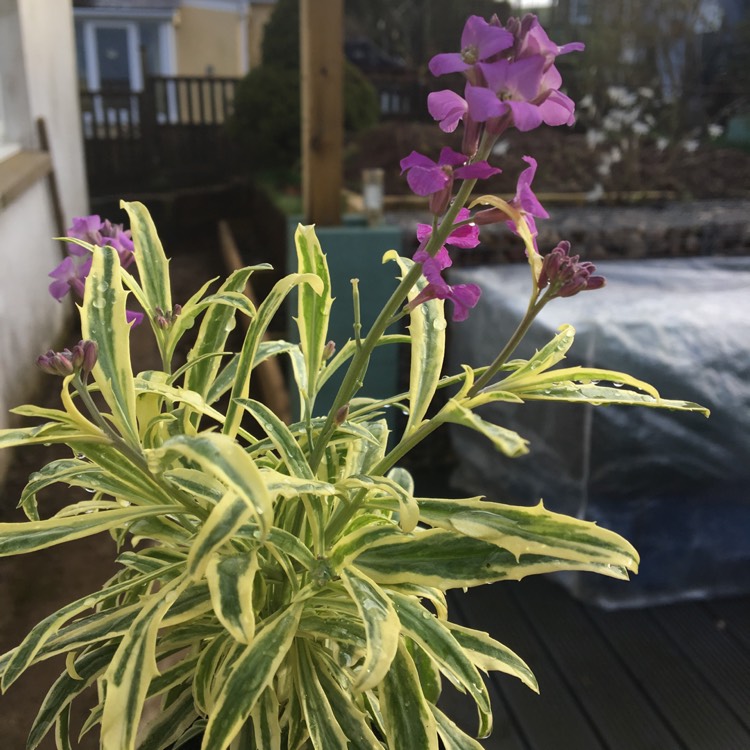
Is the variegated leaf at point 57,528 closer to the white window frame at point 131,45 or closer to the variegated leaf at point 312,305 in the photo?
the variegated leaf at point 312,305

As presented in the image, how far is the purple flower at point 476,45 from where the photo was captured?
0.54 m

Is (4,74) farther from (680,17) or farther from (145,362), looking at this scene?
(680,17)

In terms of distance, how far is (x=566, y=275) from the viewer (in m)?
0.61

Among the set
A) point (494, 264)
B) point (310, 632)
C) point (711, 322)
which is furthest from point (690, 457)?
point (310, 632)

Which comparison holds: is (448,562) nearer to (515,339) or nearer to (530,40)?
(515,339)

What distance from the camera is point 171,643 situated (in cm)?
83

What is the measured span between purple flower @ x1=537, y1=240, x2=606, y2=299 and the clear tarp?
1248 millimetres

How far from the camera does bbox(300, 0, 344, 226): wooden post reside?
6.93ft

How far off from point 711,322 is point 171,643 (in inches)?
60.0

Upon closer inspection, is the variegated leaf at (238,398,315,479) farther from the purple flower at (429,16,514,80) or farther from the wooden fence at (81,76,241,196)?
the wooden fence at (81,76,241,196)

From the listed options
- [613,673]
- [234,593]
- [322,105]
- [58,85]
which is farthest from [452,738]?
[58,85]

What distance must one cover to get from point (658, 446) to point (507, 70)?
1.46 meters

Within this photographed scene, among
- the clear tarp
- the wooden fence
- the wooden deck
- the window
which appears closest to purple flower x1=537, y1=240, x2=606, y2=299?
the wooden deck

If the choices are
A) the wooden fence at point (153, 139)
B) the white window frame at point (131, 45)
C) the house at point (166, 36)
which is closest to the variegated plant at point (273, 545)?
the wooden fence at point (153, 139)
